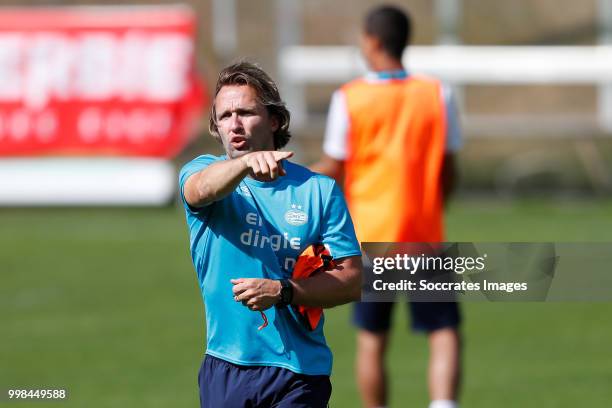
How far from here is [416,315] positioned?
7.36 meters

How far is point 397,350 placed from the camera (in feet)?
34.6

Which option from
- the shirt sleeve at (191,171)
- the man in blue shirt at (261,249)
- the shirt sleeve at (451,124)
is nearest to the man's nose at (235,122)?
the man in blue shirt at (261,249)

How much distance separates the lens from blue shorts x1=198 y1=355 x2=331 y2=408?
14.8ft

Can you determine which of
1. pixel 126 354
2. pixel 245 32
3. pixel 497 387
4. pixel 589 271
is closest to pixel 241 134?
pixel 589 271

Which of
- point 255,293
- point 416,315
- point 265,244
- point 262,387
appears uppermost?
point 265,244

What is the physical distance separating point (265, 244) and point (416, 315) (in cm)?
299

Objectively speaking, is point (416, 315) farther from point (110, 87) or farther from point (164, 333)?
point (110, 87)

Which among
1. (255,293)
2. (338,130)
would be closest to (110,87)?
(338,130)

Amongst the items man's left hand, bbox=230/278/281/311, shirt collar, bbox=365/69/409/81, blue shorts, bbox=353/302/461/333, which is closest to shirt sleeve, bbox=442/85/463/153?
shirt collar, bbox=365/69/409/81

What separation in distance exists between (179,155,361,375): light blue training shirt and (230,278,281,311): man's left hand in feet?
0.85

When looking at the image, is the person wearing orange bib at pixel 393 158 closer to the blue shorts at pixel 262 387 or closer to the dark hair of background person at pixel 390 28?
the dark hair of background person at pixel 390 28

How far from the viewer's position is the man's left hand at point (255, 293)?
4195 mm

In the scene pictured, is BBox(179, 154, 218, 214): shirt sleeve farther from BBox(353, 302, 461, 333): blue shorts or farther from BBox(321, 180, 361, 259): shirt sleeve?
BBox(353, 302, 461, 333): blue shorts

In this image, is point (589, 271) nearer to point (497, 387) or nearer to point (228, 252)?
Result: point (228, 252)
